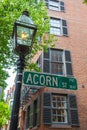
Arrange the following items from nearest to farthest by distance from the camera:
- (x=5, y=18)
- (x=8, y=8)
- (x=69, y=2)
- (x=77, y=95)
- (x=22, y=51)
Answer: (x=22, y=51)
(x=5, y=18)
(x=8, y=8)
(x=77, y=95)
(x=69, y=2)

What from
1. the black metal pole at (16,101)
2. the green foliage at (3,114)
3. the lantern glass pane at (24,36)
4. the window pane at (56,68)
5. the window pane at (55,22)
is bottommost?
the black metal pole at (16,101)

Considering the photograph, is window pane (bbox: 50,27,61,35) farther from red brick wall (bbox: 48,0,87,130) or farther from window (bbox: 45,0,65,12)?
window (bbox: 45,0,65,12)

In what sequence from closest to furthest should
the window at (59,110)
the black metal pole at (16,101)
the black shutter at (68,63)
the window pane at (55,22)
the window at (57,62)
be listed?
the black metal pole at (16,101) → the window at (59,110) → the window at (57,62) → the black shutter at (68,63) → the window pane at (55,22)

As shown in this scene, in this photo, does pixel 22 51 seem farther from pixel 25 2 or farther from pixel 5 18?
pixel 25 2

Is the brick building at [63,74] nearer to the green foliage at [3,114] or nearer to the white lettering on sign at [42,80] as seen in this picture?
the white lettering on sign at [42,80]

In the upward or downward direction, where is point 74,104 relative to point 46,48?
downward

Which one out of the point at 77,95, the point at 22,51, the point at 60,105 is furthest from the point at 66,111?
the point at 22,51

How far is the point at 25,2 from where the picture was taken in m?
12.3

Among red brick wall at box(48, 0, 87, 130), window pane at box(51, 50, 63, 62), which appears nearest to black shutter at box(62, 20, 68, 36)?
red brick wall at box(48, 0, 87, 130)

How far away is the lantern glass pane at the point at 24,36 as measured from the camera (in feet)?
13.0

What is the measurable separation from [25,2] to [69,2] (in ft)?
24.1

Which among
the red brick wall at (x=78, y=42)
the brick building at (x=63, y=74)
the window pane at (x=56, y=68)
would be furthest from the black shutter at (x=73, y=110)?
A: the window pane at (x=56, y=68)

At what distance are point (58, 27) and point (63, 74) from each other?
4.64 metres

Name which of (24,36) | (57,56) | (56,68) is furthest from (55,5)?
(24,36)
